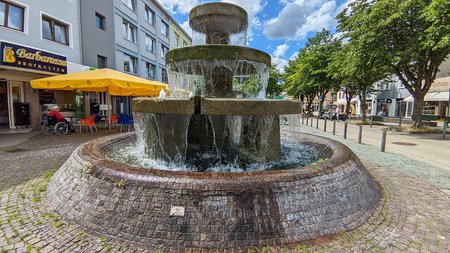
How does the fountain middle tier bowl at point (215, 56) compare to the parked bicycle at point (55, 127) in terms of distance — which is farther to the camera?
the parked bicycle at point (55, 127)

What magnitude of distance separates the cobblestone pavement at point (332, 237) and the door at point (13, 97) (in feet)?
Answer: 37.8

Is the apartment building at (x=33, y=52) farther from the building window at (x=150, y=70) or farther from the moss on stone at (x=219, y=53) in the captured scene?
the building window at (x=150, y=70)

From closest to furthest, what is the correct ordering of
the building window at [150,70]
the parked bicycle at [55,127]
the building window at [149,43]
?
the parked bicycle at [55,127] < the building window at [149,43] < the building window at [150,70]

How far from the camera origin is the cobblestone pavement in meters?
2.85

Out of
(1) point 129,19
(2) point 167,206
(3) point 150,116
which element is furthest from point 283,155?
(1) point 129,19

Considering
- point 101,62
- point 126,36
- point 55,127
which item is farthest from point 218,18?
point 126,36

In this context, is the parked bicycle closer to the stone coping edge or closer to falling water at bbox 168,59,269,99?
falling water at bbox 168,59,269,99

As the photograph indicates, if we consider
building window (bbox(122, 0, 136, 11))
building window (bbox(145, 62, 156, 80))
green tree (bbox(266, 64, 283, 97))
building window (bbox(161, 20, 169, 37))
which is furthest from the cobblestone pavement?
green tree (bbox(266, 64, 283, 97))

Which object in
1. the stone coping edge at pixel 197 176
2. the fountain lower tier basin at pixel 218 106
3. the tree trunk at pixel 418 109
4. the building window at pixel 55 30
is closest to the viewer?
the stone coping edge at pixel 197 176

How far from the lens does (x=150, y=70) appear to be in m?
31.2

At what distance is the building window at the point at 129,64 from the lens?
2428 centimetres

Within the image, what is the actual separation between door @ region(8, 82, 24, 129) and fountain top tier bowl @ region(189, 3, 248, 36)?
13588mm

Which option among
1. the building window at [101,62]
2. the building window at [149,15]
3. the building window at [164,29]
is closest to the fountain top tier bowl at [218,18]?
the building window at [101,62]

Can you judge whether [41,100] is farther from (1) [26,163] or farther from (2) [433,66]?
(2) [433,66]
